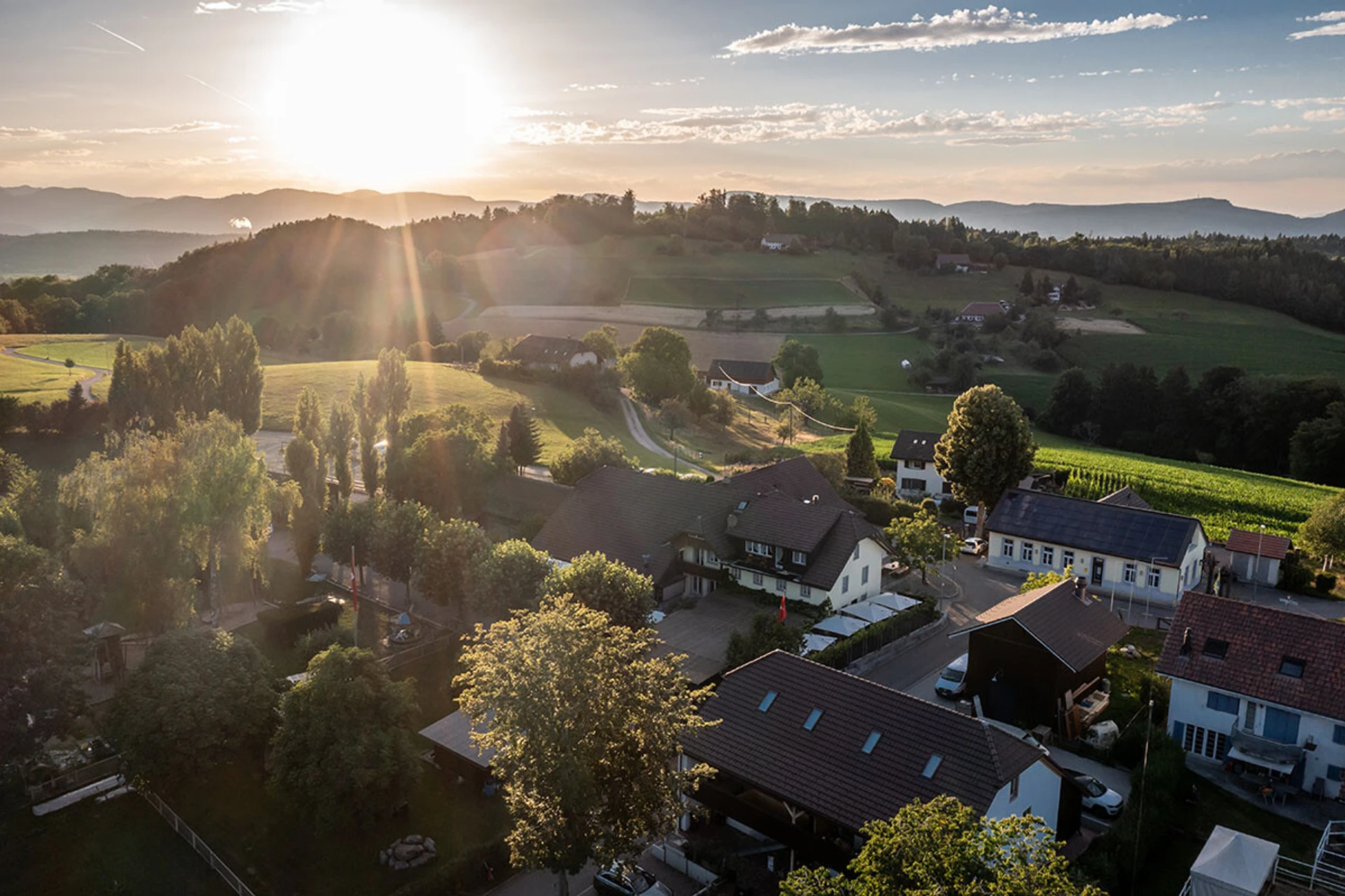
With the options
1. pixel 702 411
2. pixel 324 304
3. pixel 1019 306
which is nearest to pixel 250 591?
pixel 702 411

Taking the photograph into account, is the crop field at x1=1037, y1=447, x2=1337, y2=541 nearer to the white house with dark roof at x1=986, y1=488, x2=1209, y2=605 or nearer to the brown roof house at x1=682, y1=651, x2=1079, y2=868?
the white house with dark roof at x1=986, y1=488, x2=1209, y2=605

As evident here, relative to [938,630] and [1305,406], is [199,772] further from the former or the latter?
[1305,406]

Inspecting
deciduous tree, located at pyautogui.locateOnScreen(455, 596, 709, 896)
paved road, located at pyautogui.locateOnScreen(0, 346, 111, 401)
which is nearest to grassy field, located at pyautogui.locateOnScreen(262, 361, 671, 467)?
paved road, located at pyautogui.locateOnScreen(0, 346, 111, 401)

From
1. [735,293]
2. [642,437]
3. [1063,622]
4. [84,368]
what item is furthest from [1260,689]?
[735,293]

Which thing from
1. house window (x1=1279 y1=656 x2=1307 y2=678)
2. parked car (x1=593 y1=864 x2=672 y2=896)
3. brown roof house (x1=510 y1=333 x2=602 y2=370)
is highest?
brown roof house (x1=510 y1=333 x2=602 y2=370)

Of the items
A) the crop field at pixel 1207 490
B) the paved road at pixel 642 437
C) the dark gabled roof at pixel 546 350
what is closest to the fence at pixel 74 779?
the paved road at pixel 642 437
